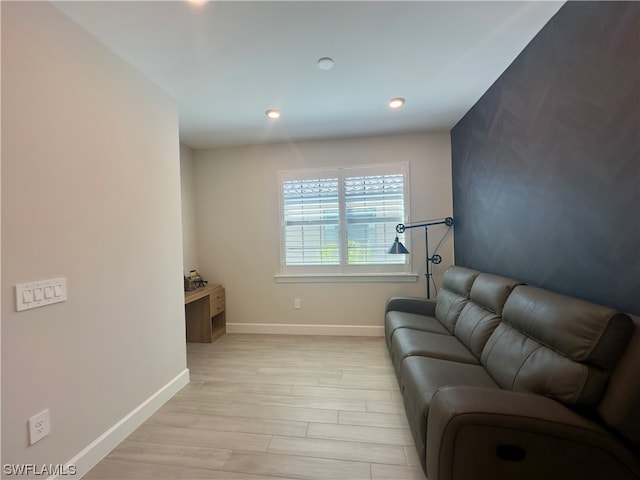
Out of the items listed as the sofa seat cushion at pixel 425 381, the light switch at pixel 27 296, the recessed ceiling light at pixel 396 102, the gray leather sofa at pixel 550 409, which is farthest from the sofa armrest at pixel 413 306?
the light switch at pixel 27 296

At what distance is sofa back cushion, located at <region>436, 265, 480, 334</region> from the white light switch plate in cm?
276

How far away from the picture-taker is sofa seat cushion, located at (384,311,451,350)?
2508mm

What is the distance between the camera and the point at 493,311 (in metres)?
2.02

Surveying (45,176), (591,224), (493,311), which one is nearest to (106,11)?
(45,176)

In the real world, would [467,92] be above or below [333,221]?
above

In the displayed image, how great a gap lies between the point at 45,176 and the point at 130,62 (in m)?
1.08

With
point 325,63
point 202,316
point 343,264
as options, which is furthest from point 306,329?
point 325,63

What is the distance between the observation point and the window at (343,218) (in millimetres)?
3539

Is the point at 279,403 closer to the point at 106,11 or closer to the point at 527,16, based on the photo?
the point at 106,11

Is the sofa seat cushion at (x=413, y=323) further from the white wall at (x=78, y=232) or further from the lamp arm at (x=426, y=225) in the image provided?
the white wall at (x=78, y=232)

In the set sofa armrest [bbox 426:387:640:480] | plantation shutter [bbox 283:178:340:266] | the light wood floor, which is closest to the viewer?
sofa armrest [bbox 426:387:640:480]

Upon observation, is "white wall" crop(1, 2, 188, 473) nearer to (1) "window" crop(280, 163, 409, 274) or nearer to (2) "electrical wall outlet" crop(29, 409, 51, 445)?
(2) "electrical wall outlet" crop(29, 409, 51, 445)

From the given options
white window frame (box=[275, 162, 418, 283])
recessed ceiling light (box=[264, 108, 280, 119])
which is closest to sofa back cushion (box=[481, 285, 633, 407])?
white window frame (box=[275, 162, 418, 283])

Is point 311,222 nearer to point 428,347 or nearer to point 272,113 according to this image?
point 272,113
